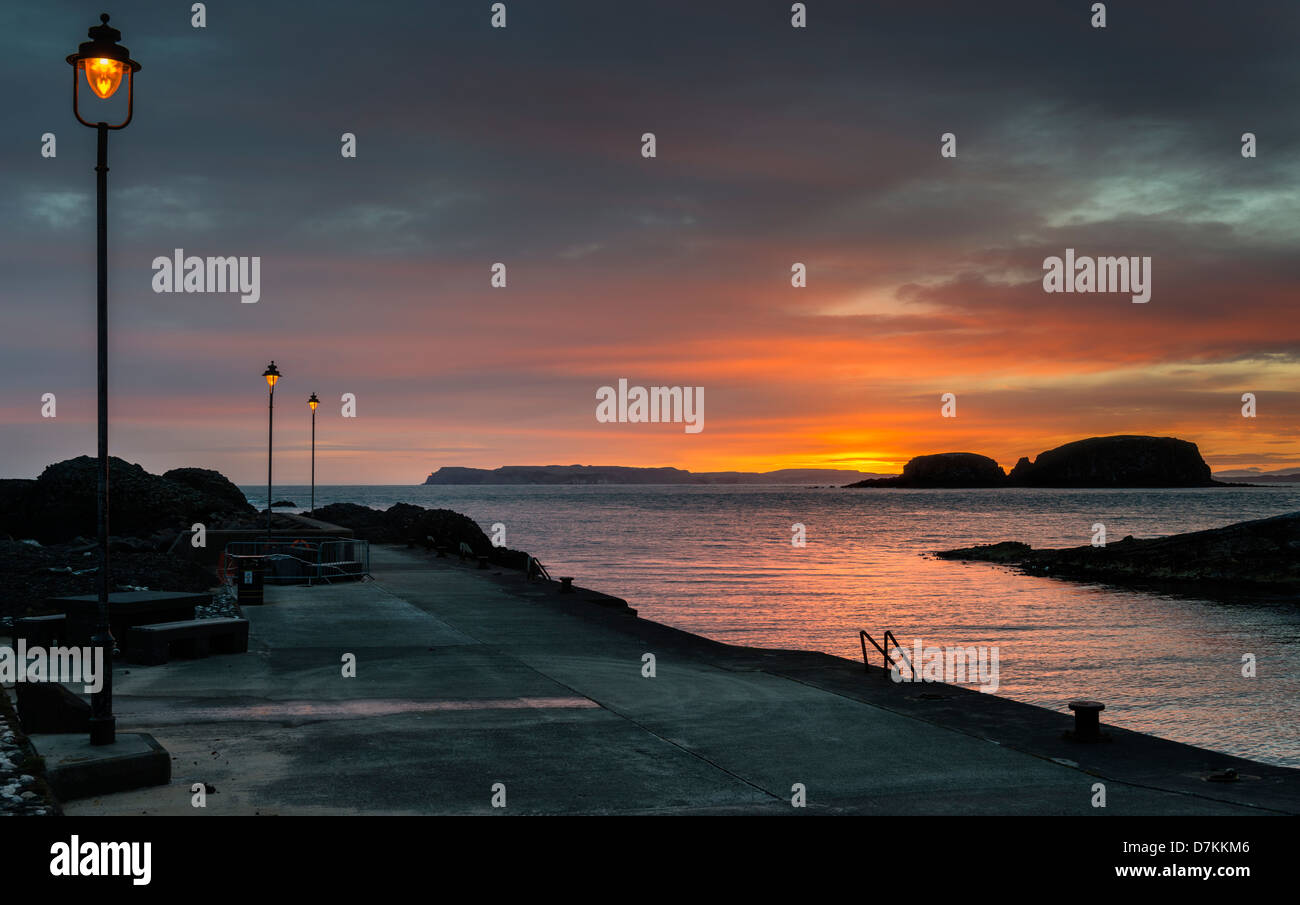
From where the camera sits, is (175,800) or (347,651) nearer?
(175,800)

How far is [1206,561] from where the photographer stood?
56.9 metres

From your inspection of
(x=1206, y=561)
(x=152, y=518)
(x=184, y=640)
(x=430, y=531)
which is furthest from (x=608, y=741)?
(x=1206, y=561)

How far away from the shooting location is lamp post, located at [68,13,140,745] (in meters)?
9.63

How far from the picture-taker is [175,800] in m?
8.47

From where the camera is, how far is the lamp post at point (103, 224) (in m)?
9.63

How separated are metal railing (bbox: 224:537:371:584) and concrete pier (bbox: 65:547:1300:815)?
10.2m

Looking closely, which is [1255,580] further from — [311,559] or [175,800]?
[175,800]

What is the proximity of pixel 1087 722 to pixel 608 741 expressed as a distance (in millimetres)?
5545

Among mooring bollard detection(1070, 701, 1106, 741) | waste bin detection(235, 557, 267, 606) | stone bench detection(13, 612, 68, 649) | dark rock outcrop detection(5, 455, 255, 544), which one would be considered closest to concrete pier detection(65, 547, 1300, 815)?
mooring bollard detection(1070, 701, 1106, 741)

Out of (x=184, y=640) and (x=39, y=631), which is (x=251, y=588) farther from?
(x=39, y=631)

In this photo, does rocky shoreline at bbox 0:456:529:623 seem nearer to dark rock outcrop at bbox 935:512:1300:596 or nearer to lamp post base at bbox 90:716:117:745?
lamp post base at bbox 90:716:117:745

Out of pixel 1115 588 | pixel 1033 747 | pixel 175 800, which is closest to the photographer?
pixel 175 800
